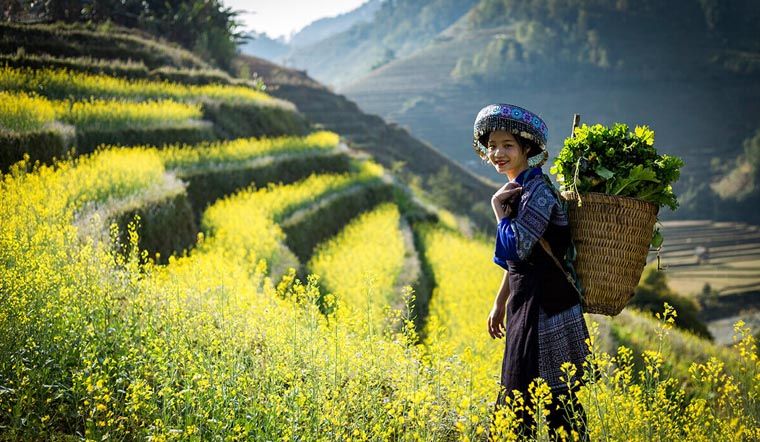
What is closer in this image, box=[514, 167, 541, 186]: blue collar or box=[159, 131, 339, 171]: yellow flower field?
box=[514, 167, 541, 186]: blue collar

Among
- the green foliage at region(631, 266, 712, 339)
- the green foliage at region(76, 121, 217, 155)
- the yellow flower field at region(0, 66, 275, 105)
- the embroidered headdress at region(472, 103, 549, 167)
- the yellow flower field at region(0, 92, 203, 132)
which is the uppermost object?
the embroidered headdress at region(472, 103, 549, 167)

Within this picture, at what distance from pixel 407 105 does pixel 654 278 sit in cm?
10589

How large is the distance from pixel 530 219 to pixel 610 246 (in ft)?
1.43

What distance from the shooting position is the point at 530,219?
3.39 metres

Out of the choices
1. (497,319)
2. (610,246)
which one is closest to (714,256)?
(497,319)

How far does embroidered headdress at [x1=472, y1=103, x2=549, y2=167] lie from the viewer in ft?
11.7

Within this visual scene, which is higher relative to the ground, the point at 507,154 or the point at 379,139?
A: the point at 507,154

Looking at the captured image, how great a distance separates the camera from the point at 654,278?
19266 mm

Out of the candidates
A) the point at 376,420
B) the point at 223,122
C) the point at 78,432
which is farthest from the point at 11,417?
the point at 223,122

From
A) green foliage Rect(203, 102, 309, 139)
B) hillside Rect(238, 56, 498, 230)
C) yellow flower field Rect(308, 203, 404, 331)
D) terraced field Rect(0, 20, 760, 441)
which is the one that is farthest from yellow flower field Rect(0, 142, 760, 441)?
hillside Rect(238, 56, 498, 230)

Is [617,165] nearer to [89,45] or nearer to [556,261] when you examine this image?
[556,261]

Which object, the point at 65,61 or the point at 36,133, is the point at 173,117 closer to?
the point at 65,61

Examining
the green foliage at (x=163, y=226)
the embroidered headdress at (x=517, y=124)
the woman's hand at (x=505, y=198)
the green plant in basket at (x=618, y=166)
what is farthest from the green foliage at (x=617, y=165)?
the green foliage at (x=163, y=226)

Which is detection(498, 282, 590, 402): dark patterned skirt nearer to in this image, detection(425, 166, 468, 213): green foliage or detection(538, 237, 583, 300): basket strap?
detection(538, 237, 583, 300): basket strap
